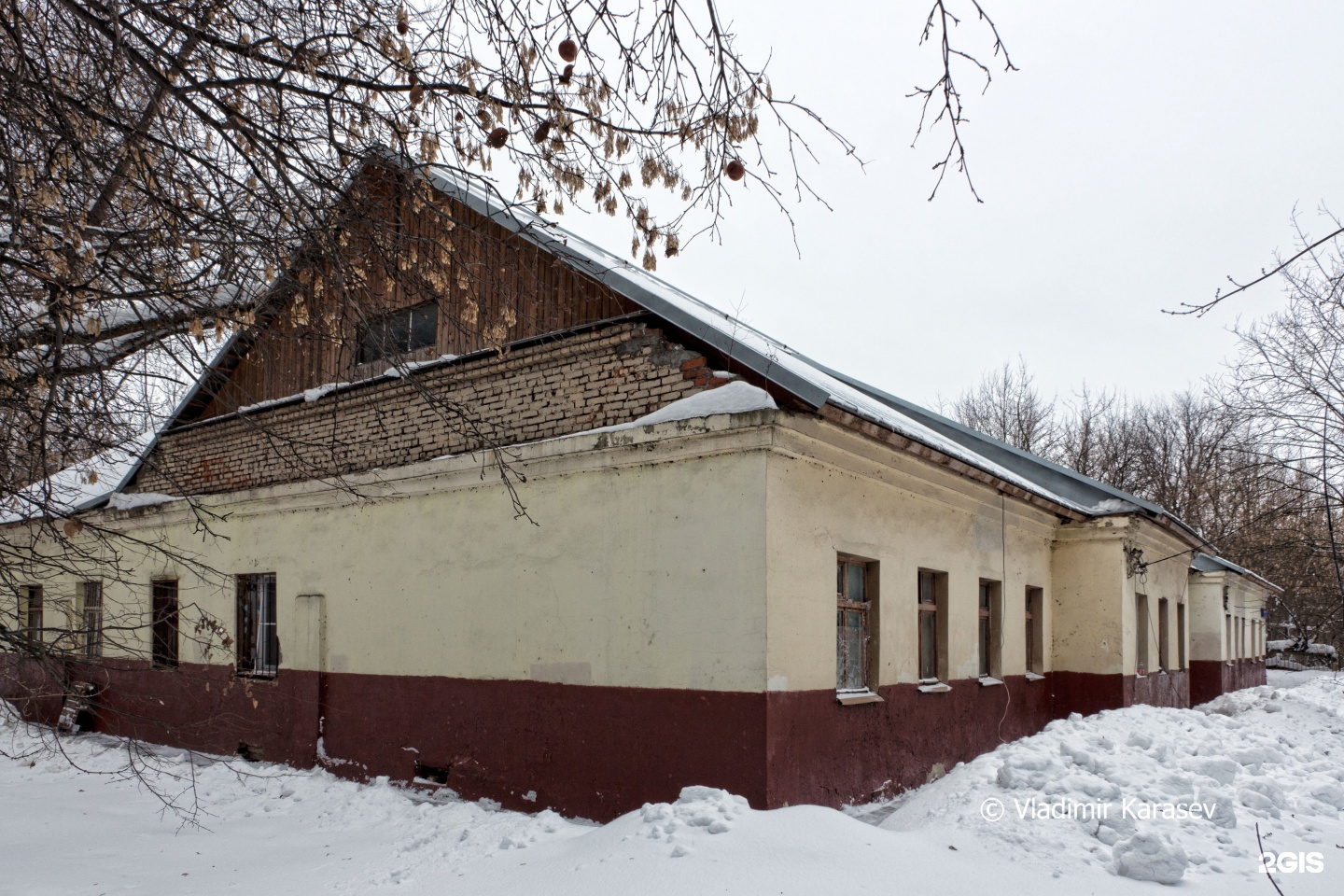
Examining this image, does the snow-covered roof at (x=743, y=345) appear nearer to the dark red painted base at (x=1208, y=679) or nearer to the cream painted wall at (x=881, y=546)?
the cream painted wall at (x=881, y=546)

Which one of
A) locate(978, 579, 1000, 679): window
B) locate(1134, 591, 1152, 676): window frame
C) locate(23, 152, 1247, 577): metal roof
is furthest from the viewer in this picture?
locate(1134, 591, 1152, 676): window frame

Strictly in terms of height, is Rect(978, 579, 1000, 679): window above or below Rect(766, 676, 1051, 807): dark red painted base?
above

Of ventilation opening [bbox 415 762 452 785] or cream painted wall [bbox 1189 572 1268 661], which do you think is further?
cream painted wall [bbox 1189 572 1268 661]

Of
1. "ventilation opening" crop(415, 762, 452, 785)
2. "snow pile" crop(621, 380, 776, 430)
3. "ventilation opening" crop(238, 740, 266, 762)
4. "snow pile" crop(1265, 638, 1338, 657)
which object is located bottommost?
"snow pile" crop(1265, 638, 1338, 657)

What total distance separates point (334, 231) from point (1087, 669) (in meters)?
11.2

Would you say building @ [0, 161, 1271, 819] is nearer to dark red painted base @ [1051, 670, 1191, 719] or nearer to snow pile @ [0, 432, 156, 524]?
dark red painted base @ [1051, 670, 1191, 719]

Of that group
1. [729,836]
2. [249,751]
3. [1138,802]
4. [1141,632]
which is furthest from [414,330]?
[1141,632]

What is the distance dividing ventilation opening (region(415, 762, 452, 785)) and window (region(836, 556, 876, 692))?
3758 mm

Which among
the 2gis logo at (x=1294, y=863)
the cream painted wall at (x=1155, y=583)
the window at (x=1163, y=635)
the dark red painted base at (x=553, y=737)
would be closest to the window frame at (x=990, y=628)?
the cream painted wall at (x=1155, y=583)

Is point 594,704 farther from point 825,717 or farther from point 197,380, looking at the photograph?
point 197,380

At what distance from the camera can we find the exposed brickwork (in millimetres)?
7727

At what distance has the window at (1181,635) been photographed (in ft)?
55.6

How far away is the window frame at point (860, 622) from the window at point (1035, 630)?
4.84 meters

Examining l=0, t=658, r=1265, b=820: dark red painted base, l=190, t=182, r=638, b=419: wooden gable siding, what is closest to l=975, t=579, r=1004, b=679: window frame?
l=0, t=658, r=1265, b=820: dark red painted base
